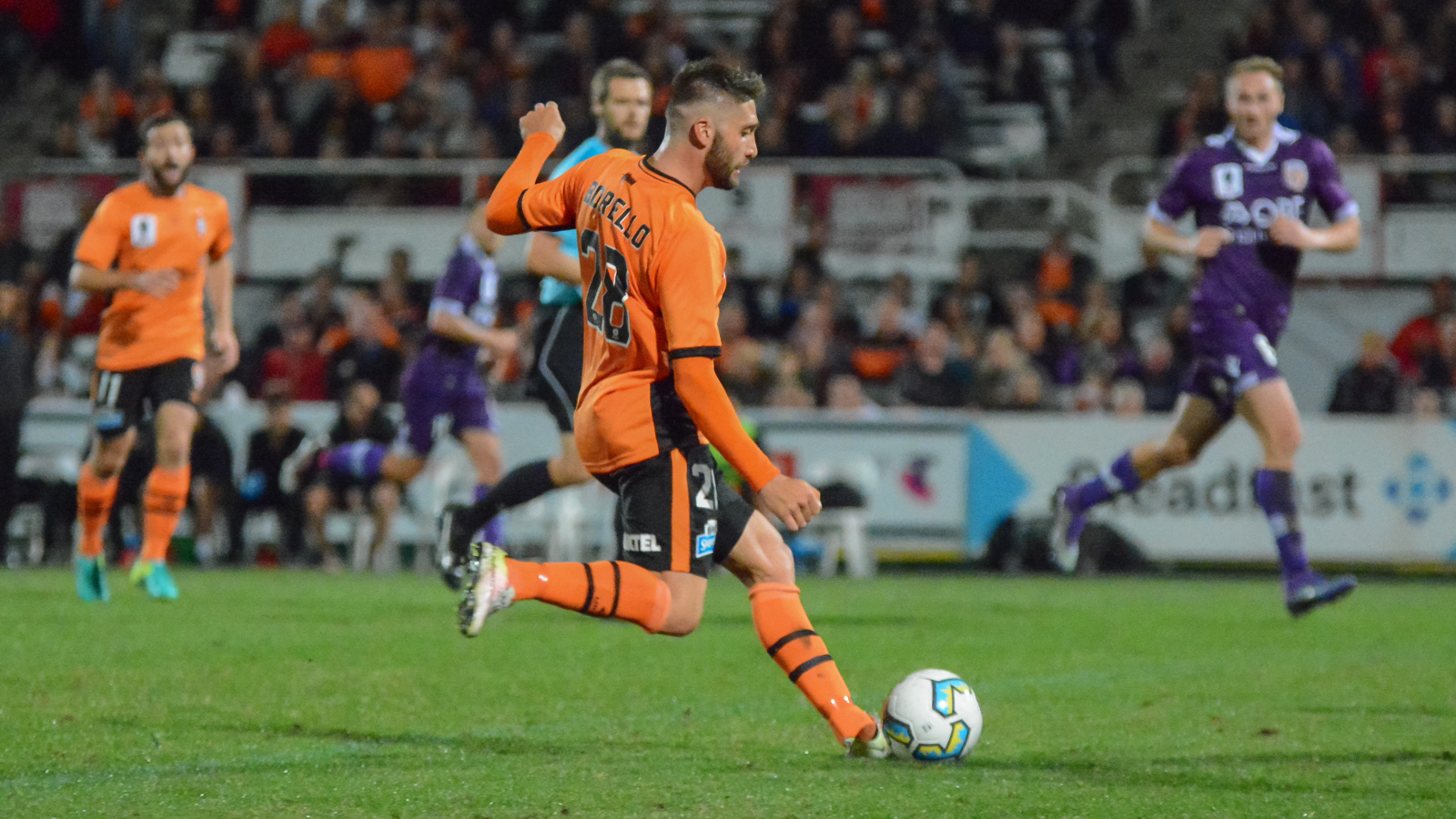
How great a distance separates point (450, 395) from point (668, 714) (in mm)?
5336

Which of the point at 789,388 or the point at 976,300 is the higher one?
the point at 976,300

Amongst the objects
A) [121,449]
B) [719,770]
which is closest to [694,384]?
[719,770]

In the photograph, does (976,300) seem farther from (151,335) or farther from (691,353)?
(691,353)

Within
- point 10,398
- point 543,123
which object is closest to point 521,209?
point 543,123

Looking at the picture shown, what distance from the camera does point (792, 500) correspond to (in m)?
4.41

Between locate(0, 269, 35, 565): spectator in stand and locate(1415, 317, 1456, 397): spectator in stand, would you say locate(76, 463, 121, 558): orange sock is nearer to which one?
locate(0, 269, 35, 565): spectator in stand

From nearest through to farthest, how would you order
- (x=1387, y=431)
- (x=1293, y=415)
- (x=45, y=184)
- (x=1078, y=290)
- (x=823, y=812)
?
(x=823, y=812) → (x=1293, y=415) → (x=1387, y=431) → (x=1078, y=290) → (x=45, y=184)

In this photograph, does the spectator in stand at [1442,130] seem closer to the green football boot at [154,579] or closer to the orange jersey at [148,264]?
the orange jersey at [148,264]

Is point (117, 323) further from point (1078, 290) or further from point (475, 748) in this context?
point (1078, 290)

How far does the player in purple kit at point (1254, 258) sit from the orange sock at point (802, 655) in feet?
12.5

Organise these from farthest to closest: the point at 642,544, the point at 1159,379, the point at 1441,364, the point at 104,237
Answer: the point at 1441,364 < the point at 1159,379 < the point at 104,237 < the point at 642,544

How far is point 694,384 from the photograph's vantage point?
4.54 m

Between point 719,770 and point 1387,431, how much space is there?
11.1 meters

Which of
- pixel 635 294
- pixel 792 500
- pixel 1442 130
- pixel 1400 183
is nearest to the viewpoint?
pixel 792 500
